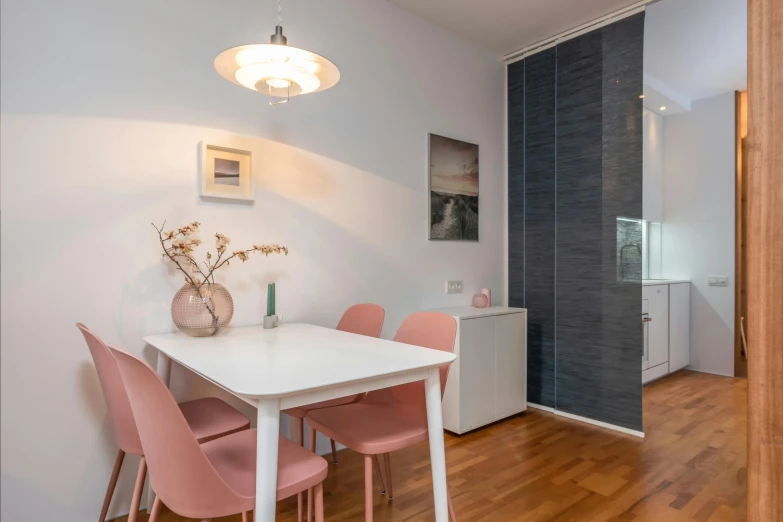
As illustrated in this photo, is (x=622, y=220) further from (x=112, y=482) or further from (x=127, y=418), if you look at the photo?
(x=112, y=482)

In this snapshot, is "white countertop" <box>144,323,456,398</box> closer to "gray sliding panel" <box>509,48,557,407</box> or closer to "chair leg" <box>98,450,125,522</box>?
"chair leg" <box>98,450,125,522</box>

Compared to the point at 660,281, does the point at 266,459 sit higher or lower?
lower

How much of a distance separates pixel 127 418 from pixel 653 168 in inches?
176

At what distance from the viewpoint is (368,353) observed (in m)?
1.51

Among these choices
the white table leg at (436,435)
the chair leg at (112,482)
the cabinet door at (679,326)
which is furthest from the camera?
the cabinet door at (679,326)

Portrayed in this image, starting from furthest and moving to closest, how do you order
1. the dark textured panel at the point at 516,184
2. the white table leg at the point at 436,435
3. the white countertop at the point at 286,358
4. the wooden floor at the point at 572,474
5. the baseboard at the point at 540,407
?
the dark textured panel at the point at 516,184
the baseboard at the point at 540,407
the wooden floor at the point at 572,474
the white table leg at the point at 436,435
the white countertop at the point at 286,358

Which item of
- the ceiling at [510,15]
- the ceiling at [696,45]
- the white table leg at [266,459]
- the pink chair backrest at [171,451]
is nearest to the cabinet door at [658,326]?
the ceiling at [696,45]

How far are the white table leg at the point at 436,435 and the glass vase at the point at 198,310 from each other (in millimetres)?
893

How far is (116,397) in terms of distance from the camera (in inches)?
57.7

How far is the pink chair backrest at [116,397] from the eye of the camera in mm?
1426

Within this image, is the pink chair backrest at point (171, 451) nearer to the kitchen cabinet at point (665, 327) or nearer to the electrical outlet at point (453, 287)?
the electrical outlet at point (453, 287)

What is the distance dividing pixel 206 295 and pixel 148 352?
408 mm

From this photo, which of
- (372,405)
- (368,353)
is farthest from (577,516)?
(368,353)

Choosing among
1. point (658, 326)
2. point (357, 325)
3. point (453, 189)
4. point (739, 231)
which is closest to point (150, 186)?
point (357, 325)
